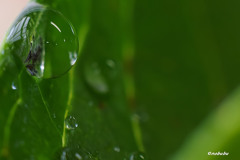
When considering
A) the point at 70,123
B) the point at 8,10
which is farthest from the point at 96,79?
the point at 8,10

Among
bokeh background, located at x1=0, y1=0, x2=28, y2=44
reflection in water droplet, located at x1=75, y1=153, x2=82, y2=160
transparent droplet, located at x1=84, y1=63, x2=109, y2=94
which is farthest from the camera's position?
bokeh background, located at x1=0, y1=0, x2=28, y2=44

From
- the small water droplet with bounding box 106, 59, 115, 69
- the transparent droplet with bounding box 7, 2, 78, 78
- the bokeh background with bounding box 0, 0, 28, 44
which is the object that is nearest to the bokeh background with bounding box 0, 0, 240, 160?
the small water droplet with bounding box 106, 59, 115, 69

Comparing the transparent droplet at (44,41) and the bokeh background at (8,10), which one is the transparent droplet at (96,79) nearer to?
the transparent droplet at (44,41)

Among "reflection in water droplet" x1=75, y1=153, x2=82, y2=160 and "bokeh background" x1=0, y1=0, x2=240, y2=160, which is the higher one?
"reflection in water droplet" x1=75, y1=153, x2=82, y2=160

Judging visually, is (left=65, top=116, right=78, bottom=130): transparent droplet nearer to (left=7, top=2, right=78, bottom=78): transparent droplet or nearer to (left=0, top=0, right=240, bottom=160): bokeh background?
(left=7, top=2, right=78, bottom=78): transparent droplet

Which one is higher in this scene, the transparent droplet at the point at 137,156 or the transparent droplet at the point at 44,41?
the transparent droplet at the point at 44,41

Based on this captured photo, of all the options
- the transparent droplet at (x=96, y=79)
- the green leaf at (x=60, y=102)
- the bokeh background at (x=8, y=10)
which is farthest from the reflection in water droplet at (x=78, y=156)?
the bokeh background at (x=8, y=10)

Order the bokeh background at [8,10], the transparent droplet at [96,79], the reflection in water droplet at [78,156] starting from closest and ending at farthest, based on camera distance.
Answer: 1. the reflection in water droplet at [78,156]
2. the transparent droplet at [96,79]
3. the bokeh background at [8,10]
